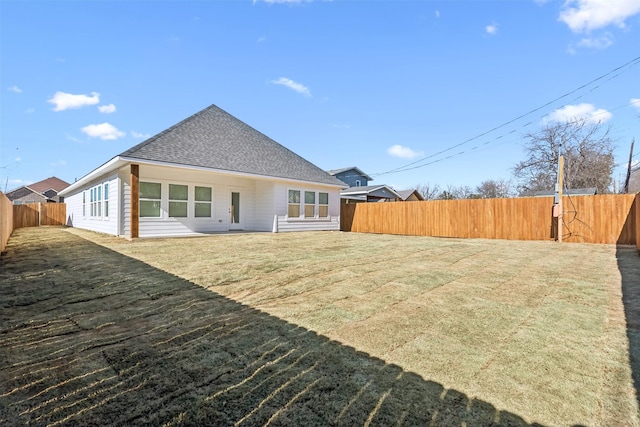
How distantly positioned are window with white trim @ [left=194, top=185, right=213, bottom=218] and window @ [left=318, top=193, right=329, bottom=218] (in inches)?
220

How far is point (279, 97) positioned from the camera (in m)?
17.8

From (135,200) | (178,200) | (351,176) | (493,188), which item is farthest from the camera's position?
(493,188)

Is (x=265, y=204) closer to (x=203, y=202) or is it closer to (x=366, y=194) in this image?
(x=203, y=202)

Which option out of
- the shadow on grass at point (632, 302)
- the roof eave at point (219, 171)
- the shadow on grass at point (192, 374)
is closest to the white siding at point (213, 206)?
the roof eave at point (219, 171)

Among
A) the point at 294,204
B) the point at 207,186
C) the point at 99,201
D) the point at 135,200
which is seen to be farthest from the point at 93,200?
the point at 294,204

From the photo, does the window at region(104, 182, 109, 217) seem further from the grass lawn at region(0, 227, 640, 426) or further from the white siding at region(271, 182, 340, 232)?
the grass lawn at region(0, 227, 640, 426)

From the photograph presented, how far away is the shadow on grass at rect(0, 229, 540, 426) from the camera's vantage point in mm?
1666

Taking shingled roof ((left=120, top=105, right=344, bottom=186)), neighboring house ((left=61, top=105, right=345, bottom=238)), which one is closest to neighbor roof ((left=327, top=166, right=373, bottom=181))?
shingled roof ((left=120, top=105, right=344, bottom=186))

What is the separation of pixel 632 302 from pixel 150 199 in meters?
12.8

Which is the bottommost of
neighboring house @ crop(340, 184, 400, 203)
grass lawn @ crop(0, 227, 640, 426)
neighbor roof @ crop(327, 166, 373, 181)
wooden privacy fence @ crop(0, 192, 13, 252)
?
grass lawn @ crop(0, 227, 640, 426)

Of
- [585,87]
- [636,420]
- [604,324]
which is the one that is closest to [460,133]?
[585,87]

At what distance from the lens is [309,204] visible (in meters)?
15.5

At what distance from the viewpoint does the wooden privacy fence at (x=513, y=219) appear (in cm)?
983

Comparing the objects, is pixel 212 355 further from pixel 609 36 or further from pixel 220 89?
pixel 609 36
